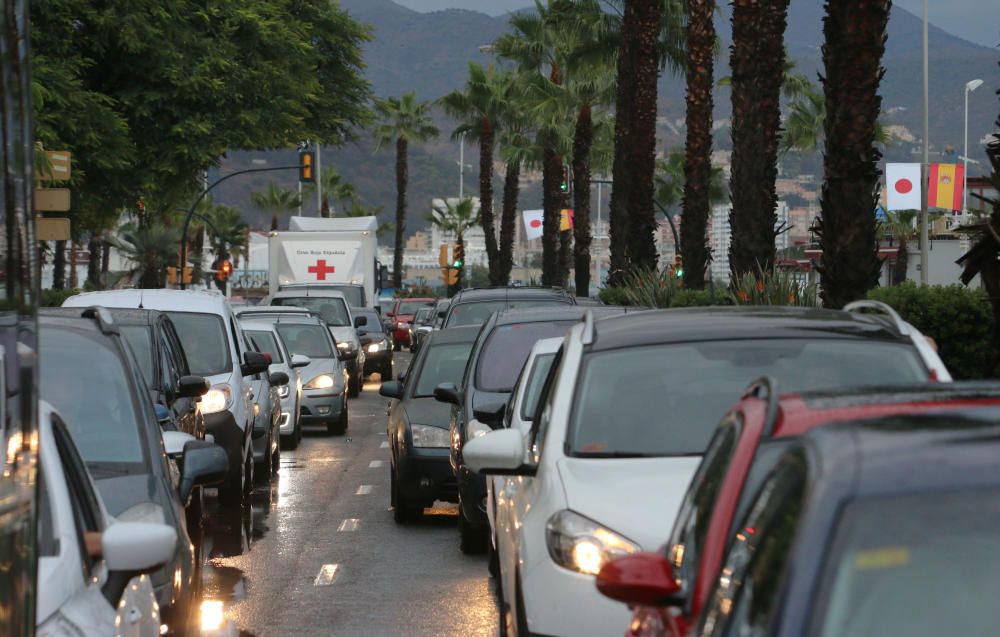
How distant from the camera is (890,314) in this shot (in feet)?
23.1

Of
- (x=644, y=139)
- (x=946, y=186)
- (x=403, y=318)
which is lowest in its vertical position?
(x=403, y=318)

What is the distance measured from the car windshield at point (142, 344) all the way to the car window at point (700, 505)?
27.9 ft

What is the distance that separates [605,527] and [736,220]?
16.3 m

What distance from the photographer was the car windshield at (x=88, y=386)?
7434mm

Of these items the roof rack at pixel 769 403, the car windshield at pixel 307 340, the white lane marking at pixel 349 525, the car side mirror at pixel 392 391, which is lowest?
the white lane marking at pixel 349 525

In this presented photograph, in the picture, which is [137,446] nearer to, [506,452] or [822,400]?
[506,452]

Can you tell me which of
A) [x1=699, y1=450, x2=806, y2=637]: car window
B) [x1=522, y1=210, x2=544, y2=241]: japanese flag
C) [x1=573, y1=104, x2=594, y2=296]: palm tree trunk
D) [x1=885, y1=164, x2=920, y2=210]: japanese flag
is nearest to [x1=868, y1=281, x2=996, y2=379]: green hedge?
[x1=699, y1=450, x2=806, y2=637]: car window

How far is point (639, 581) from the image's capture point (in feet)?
11.7

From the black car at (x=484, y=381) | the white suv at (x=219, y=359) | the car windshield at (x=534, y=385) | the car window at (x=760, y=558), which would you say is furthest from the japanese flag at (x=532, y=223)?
the car window at (x=760, y=558)

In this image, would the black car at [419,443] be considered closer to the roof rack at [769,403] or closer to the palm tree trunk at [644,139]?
the roof rack at [769,403]

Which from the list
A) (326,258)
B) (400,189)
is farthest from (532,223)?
(326,258)

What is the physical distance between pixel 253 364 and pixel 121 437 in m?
8.17

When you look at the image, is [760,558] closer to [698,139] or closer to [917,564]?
[917,564]

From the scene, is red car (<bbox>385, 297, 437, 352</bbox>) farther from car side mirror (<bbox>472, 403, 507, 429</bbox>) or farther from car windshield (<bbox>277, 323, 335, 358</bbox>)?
car side mirror (<bbox>472, 403, 507, 429</bbox>)
